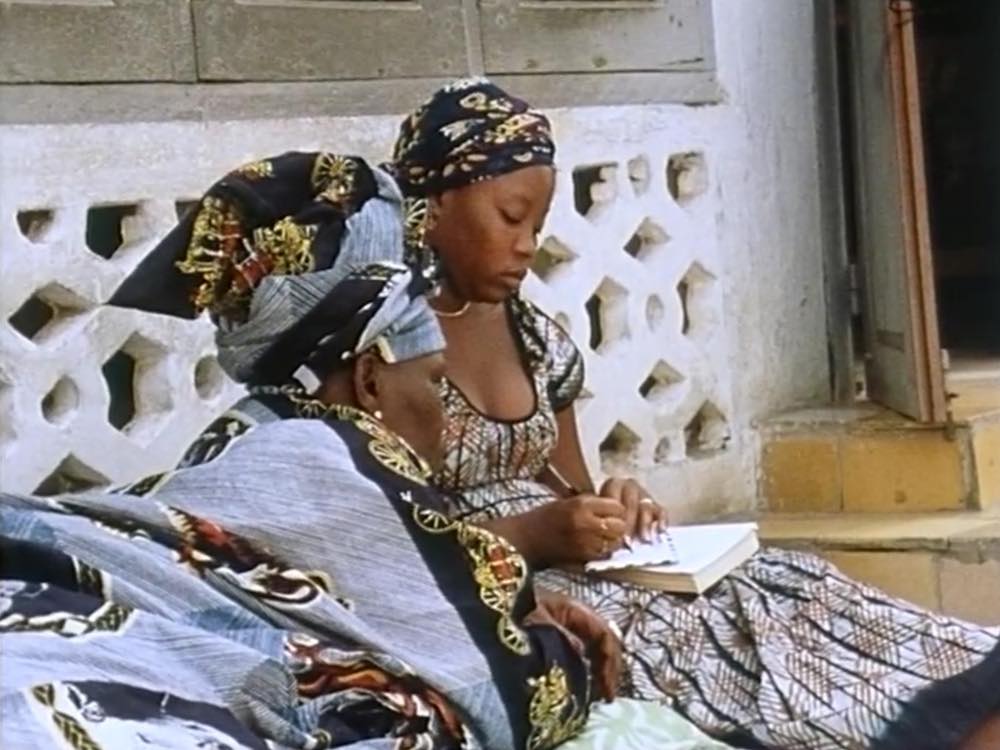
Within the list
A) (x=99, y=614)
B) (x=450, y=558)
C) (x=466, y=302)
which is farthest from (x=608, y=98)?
(x=99, y=614)

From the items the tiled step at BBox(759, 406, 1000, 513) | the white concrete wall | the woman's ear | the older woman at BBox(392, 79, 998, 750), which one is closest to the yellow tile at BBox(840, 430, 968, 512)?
the tiled step at BBox(759, 406, 1000, 513)

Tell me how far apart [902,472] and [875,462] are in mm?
79

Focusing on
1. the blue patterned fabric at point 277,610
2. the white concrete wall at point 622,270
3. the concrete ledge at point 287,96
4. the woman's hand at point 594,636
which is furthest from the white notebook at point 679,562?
the concrete ledge at point 287,96

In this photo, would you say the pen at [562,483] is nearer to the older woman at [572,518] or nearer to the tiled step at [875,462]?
the older woman at [572,518]

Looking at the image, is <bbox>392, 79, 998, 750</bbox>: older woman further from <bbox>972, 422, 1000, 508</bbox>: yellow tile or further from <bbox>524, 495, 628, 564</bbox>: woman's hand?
<bbox>972, 422, 1000, 508</bbox>: yellow tile

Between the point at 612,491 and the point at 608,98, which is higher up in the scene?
the point at 608,98

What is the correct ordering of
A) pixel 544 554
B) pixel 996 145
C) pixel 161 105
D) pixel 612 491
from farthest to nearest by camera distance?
pixel 996 145
pixel 161 105
pixel 612 491
pixel 544 554

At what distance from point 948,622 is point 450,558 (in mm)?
844

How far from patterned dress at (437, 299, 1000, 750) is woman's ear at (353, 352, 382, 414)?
46 centimetres

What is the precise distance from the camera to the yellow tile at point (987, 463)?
481 centimetres

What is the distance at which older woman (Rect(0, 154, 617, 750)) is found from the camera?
2027 mm

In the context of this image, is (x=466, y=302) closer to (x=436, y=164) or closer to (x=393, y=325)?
(x=436, y=164)

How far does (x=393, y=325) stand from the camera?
2.64 meters

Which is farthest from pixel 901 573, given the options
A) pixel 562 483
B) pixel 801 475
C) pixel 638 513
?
pixel 638 513
